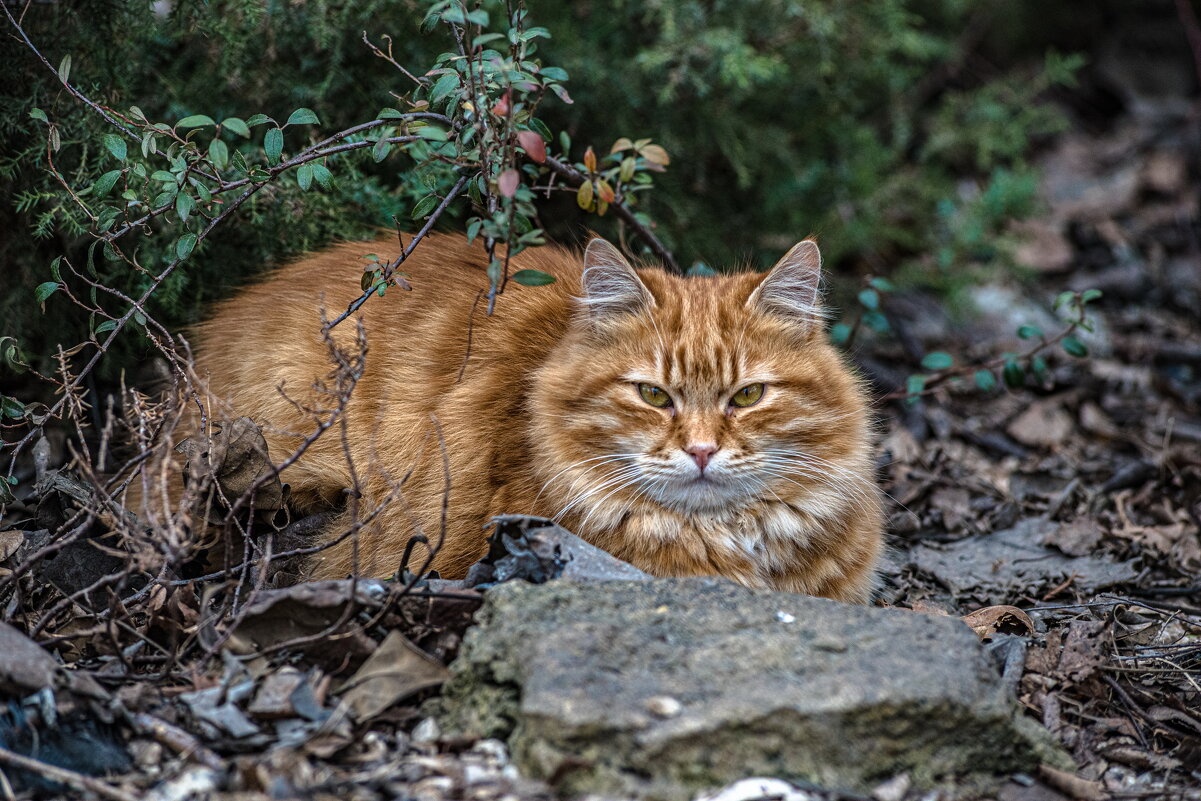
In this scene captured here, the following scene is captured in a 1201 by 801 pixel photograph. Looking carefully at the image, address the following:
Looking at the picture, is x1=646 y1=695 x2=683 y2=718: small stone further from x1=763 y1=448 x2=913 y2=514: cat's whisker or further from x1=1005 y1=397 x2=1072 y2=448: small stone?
x1=1005 y1=397 x2=1072 y2=448: small stone

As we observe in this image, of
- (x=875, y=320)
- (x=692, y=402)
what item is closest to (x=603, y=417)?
(x=692, y=402)

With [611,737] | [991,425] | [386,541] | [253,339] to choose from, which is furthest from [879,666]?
[991,425]

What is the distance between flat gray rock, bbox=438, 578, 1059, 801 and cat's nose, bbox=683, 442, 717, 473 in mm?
399

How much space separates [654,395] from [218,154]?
4.42ft

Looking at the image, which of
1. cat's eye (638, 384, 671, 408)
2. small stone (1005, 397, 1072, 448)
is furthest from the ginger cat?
small stone (1005, 397, 1072, 448)

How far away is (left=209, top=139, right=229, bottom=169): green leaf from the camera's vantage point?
2.78 meters

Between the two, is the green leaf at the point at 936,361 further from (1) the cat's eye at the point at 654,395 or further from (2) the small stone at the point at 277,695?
(2) the small stone at the point at 277,695

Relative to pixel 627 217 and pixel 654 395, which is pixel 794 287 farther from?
pixel 627 217

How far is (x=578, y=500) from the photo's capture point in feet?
9.79

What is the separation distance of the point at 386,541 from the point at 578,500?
2.03 feet

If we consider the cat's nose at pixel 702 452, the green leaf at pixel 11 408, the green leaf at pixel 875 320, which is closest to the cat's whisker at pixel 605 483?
the cat's nose at pixel 702 452

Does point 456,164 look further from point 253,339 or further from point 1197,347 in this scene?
point 1197,347

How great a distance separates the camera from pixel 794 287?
3.20 metres

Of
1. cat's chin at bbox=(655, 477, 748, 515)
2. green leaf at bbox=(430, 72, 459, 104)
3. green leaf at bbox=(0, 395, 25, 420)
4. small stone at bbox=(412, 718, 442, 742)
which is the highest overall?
green leaf at bbox=(430, 72, 459, 104)
